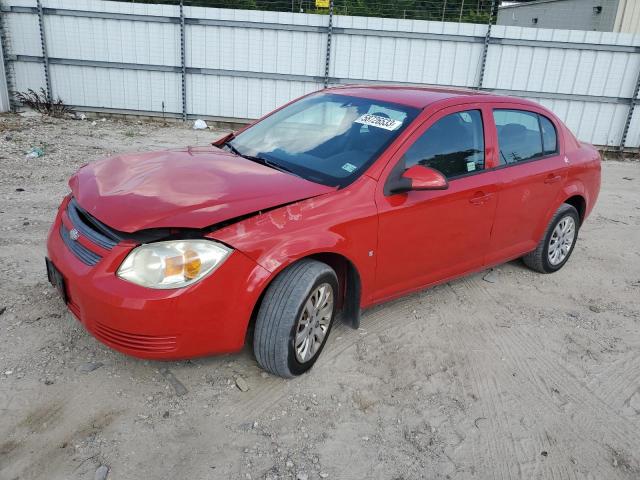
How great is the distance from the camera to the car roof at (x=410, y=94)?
11.7 feet

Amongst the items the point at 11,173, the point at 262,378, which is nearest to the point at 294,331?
the point at 262,378

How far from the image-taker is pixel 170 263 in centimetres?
248

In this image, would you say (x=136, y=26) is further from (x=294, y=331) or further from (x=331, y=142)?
(x=294, y=331)

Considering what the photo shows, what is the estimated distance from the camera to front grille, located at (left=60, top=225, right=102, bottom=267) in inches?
103

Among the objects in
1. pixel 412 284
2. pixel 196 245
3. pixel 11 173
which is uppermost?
pixel 196 245

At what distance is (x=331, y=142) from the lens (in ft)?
11.2

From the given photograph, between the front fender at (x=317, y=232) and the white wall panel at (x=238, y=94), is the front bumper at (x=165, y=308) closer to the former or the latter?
the front fender at (x=317, y=232)

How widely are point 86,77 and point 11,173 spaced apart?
18.8 ft

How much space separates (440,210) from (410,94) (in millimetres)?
892

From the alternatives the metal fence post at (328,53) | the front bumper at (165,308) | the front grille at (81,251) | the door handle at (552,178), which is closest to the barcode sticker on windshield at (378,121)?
the front bumper at (165,308)


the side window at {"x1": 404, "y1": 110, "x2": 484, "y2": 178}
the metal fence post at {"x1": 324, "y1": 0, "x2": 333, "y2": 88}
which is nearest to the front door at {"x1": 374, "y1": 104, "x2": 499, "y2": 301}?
the side window at {"x1": 404, "y1": 110, "x2": 484, "y2": 178}

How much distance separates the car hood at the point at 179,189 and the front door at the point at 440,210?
0.53m

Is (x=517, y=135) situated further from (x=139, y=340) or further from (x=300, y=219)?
(x=139, y=340)

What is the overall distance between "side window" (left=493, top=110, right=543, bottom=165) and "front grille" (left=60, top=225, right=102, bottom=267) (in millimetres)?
2862
